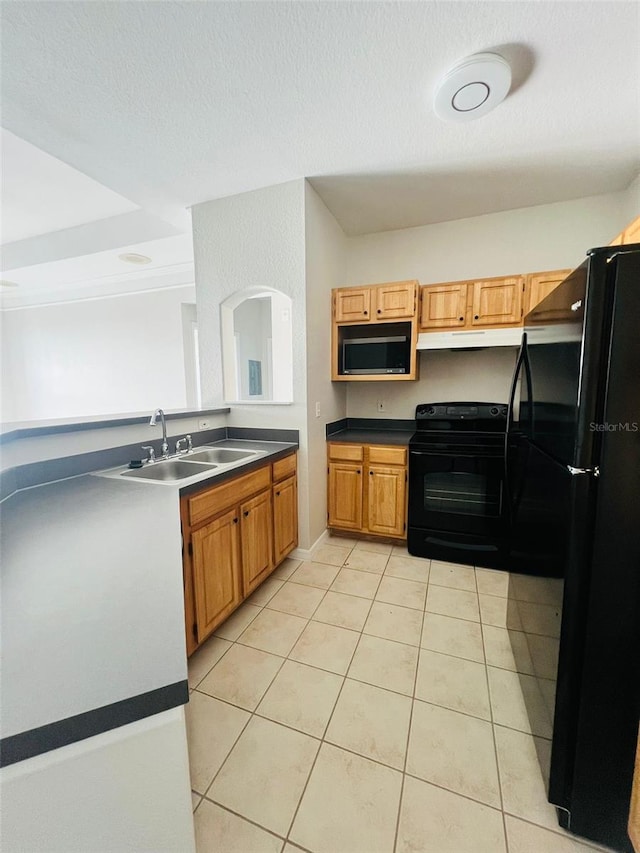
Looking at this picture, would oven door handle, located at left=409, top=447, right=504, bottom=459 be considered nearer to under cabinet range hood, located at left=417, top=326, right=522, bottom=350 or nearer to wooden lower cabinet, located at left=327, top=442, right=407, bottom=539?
wooden lower cabinet, located at left=327, top=442, right=407, bottom=539

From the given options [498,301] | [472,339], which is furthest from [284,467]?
[498,301]

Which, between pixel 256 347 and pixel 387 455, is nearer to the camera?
pixel 387 455

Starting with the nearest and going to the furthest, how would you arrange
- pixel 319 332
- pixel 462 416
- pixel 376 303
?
pixel 319 332, pixel 376 303, pixel 462 416

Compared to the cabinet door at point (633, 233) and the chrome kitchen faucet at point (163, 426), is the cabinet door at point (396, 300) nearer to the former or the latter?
the cabinet door at point (633, 233)

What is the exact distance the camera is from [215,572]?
1.80 m

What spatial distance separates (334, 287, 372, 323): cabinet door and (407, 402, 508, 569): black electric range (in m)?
1.13

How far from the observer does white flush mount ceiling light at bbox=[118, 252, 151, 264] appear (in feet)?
12.4

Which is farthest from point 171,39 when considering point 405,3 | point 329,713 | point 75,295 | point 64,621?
point 75,295

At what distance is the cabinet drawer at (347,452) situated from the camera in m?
2.85

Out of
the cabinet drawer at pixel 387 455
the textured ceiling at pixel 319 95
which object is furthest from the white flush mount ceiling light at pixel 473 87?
the cabinet drawer at pixel 387 455

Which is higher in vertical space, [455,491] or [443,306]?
[443,306]

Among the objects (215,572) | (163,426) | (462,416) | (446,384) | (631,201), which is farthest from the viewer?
(446,384)

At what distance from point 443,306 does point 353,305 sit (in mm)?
740

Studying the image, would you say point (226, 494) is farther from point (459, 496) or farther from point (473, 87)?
point (473, 87)
